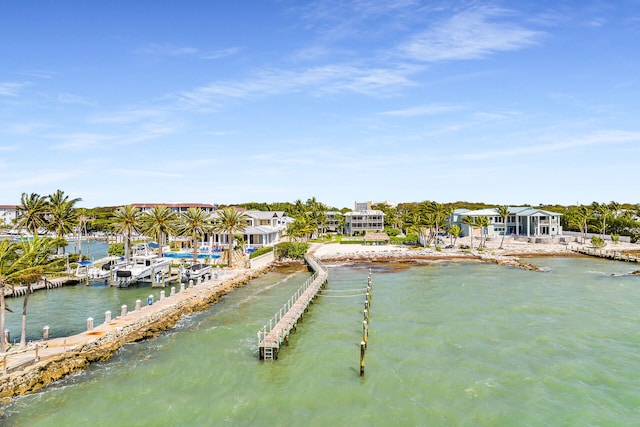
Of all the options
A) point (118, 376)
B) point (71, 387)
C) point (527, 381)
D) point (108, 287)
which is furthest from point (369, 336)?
point (108, 287)

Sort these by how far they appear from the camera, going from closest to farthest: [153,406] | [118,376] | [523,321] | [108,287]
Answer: [153,406], [118,376], [523,321], [108,287]

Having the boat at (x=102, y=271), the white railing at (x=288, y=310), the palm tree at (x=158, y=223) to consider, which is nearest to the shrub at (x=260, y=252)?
the palm tree at (x=158, y=223)

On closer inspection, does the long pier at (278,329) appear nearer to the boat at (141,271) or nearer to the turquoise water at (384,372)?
the turquoise water at (384,372)

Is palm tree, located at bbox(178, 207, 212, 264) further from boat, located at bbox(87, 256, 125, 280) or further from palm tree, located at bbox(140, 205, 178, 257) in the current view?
boat, located at bbox(87, 256, 125, 280)

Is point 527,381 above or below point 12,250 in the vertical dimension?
below

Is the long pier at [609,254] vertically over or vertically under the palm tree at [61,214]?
under

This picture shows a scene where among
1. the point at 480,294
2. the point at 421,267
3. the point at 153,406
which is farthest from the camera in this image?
the point at 421,267

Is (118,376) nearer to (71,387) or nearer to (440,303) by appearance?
(71,387)
